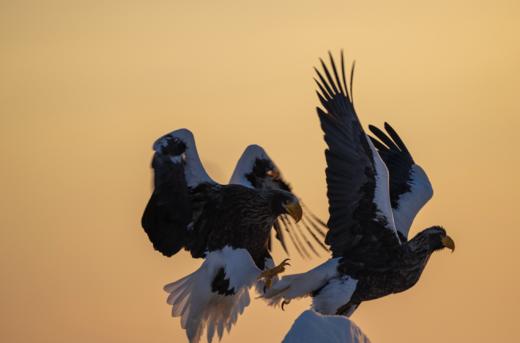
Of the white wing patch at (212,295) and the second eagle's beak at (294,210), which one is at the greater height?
the second eagle's beak at (294,210)

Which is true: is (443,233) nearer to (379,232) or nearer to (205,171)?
(379,232)

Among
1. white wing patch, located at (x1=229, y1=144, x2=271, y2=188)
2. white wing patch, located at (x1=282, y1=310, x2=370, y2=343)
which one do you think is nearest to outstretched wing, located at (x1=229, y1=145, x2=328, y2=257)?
white wing patch, located at (x1=229, y1=144, x2=271, y2=188)

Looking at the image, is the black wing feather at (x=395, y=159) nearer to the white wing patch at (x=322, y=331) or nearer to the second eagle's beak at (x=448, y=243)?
the second eagle's beak at (x=448, y=243)

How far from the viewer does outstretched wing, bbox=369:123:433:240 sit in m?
8.22

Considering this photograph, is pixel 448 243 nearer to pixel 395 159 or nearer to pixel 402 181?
pixel 402 181

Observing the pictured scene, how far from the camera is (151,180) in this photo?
720cm

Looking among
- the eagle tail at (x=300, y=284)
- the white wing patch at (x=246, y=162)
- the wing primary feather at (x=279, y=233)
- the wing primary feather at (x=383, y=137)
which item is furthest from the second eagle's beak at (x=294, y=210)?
the wing primary feather at (x=383, y=137)

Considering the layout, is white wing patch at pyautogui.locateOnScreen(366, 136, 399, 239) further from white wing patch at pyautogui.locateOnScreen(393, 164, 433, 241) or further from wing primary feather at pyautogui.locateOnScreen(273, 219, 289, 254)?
wing primary feather at pyautogui.locateOnScreen(273, 219, 289, 254)

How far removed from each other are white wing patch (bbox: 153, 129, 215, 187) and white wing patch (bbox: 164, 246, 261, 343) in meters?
0.56

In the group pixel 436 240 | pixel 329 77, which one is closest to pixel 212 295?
pixel 436 240

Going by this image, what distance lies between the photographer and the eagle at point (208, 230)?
715 centimetres

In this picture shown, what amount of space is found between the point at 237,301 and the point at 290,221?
1.10 m

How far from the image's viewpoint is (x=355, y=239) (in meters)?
7.21

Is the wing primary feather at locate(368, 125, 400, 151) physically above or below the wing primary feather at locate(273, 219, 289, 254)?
above
